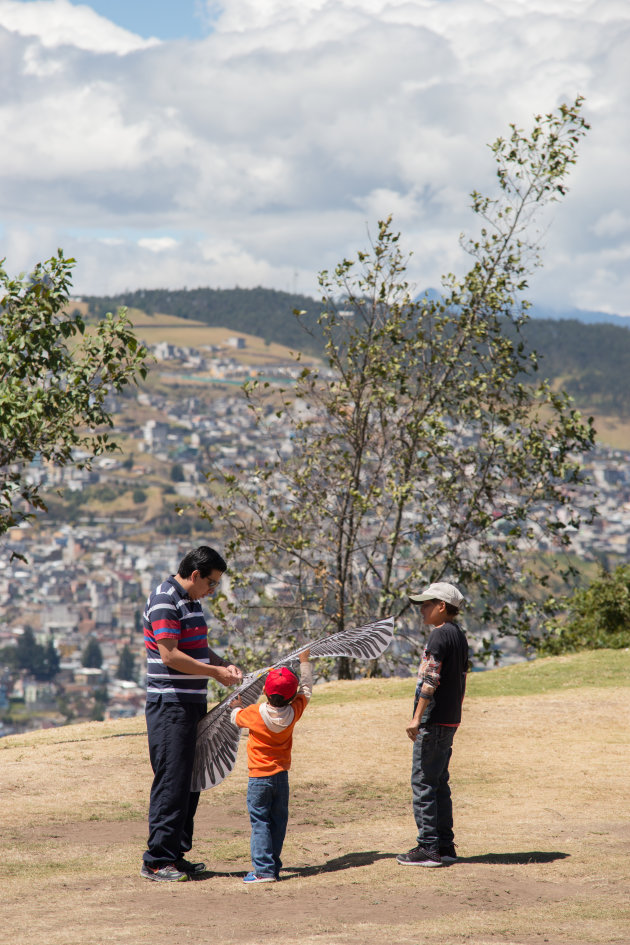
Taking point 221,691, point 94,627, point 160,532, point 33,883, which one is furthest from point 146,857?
point 160,532

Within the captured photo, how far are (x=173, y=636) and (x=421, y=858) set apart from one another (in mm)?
2258

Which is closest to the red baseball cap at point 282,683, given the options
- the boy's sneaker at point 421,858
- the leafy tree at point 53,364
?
the boy's sneaker at point 421,858

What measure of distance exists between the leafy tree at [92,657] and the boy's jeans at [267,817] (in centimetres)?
9907

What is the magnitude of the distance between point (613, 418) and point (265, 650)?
579 ft

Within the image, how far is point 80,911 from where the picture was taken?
616cm

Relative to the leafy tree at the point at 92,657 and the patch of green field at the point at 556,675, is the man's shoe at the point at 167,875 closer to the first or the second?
the patch of green field at the point at 556,675

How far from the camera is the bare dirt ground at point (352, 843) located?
229 inches

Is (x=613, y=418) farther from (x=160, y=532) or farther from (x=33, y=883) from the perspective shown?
(x=33, y=883)

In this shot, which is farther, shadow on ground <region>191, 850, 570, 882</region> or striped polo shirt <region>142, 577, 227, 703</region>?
shadow on ground <region>191, 850, 570, 882</region>

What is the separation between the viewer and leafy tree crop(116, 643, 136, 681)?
98750mm

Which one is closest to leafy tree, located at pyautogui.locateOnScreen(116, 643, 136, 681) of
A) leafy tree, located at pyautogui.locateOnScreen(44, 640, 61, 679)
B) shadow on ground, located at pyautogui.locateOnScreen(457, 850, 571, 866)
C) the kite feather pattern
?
leafy tree, located at pyautogui.locateOnScreen(44, 640, 61, 679)

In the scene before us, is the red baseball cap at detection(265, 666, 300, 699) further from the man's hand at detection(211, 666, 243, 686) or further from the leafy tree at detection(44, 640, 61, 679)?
the leafy tree at detection(44, 640, 61, 679)

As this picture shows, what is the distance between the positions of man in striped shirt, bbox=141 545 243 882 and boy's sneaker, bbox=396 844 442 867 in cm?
148

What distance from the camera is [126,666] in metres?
99.6
